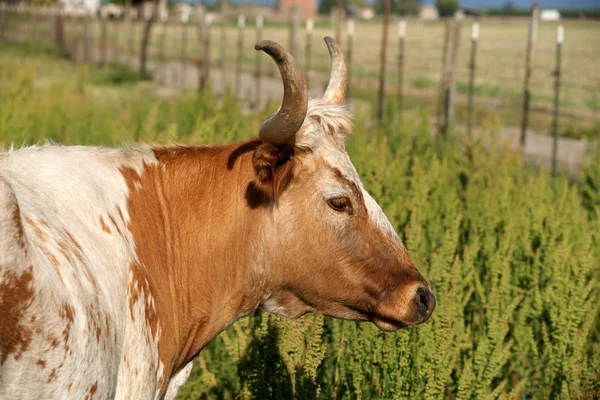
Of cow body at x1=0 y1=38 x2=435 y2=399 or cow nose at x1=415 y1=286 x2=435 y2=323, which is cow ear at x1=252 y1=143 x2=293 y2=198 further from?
cow nose at x1=415 y1=286 x2=435 y2=323

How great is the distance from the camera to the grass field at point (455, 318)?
396 centimetres

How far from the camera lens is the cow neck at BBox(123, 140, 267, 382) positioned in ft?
11.0

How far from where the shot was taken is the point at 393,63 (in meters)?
35.1

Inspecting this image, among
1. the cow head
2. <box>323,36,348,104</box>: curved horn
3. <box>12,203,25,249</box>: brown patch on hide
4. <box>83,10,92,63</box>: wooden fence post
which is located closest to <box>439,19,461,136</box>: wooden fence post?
<box>323,36,348,104</box>: curved horn

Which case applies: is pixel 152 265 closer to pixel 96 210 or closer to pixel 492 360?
pixel 96 210

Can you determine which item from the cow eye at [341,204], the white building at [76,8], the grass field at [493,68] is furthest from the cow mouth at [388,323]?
the white building at [76,8]

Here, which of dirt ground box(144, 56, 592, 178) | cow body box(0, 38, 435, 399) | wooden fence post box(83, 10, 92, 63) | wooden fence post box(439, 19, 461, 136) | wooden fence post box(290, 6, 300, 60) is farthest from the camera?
wooden fence post box(83, 10, 92, 63)

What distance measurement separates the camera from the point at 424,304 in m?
3.46

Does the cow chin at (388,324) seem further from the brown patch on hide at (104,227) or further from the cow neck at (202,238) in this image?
the brown patch on hide at (104,227)

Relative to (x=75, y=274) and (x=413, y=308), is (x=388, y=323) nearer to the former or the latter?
(x=413, y=308)

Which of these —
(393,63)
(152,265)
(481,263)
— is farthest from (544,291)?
(393,63)

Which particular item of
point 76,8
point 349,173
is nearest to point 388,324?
point 349,173

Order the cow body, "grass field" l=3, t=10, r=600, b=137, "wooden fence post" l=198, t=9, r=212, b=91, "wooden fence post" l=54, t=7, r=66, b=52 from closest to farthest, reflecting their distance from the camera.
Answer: the cow body
"wooden fence post" l=198, t=9, r=212, b=91
"grass field" l=3, t=10, r=600, b=137
"wooden fence post" l=54, t=7, r=66, b=52

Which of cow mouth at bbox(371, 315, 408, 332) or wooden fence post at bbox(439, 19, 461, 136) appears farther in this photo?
wooden fence post at bbox(439, 19, 461, 136)
